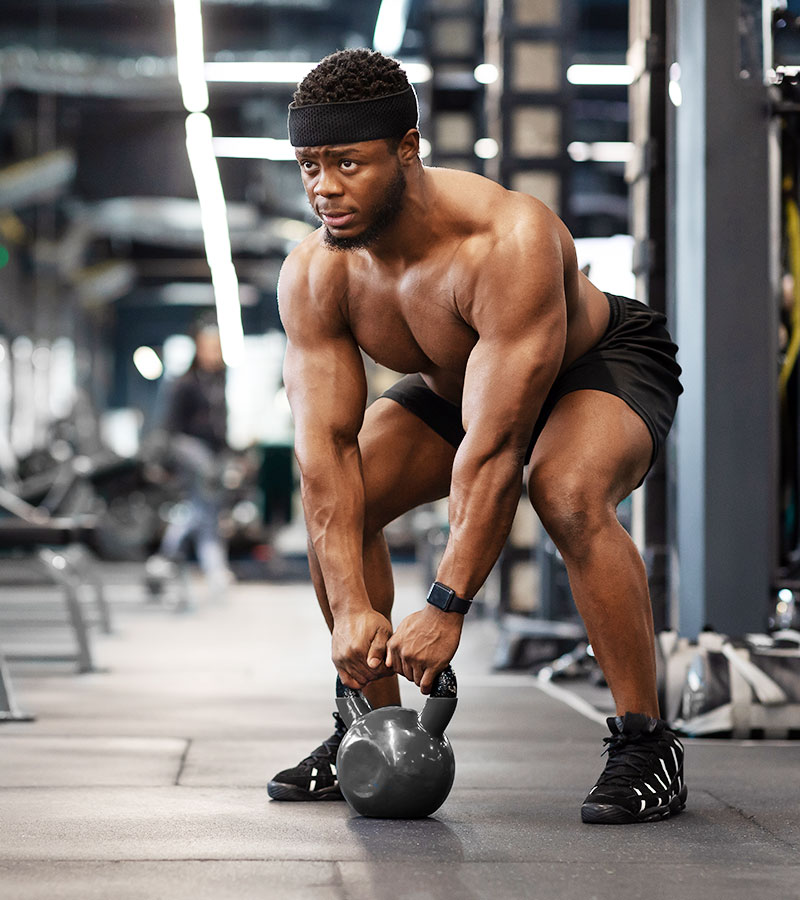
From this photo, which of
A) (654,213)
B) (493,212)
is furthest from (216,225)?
(493,212)

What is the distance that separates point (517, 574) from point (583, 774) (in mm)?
3557

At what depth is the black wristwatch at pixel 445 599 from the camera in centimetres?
191

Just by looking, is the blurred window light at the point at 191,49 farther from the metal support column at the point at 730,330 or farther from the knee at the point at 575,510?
the knee at the point at 575,510

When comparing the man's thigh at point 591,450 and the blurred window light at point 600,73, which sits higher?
the blurred window light at point 600,73

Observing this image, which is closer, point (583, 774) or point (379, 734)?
point (379, 734)

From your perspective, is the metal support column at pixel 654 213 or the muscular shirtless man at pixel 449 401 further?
the metal support column at pixel 654 213

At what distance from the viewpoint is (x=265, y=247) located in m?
16.8

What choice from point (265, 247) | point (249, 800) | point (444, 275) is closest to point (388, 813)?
point (249, 800)

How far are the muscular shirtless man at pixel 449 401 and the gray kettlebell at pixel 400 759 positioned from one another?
0.24 ft

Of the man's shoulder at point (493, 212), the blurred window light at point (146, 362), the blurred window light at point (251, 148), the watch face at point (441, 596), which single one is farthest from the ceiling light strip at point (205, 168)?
the watch face at point (441, 596)

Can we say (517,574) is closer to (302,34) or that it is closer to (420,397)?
(420,397)

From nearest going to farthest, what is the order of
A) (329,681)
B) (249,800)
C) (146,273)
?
(249,800) < (329,681) < (146,273)

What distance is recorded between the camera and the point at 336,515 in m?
2.09

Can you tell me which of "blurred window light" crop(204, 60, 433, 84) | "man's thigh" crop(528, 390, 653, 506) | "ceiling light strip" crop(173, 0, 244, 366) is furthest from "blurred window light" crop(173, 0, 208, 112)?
"man's thigh" crop(528, 390, 653, 506)
